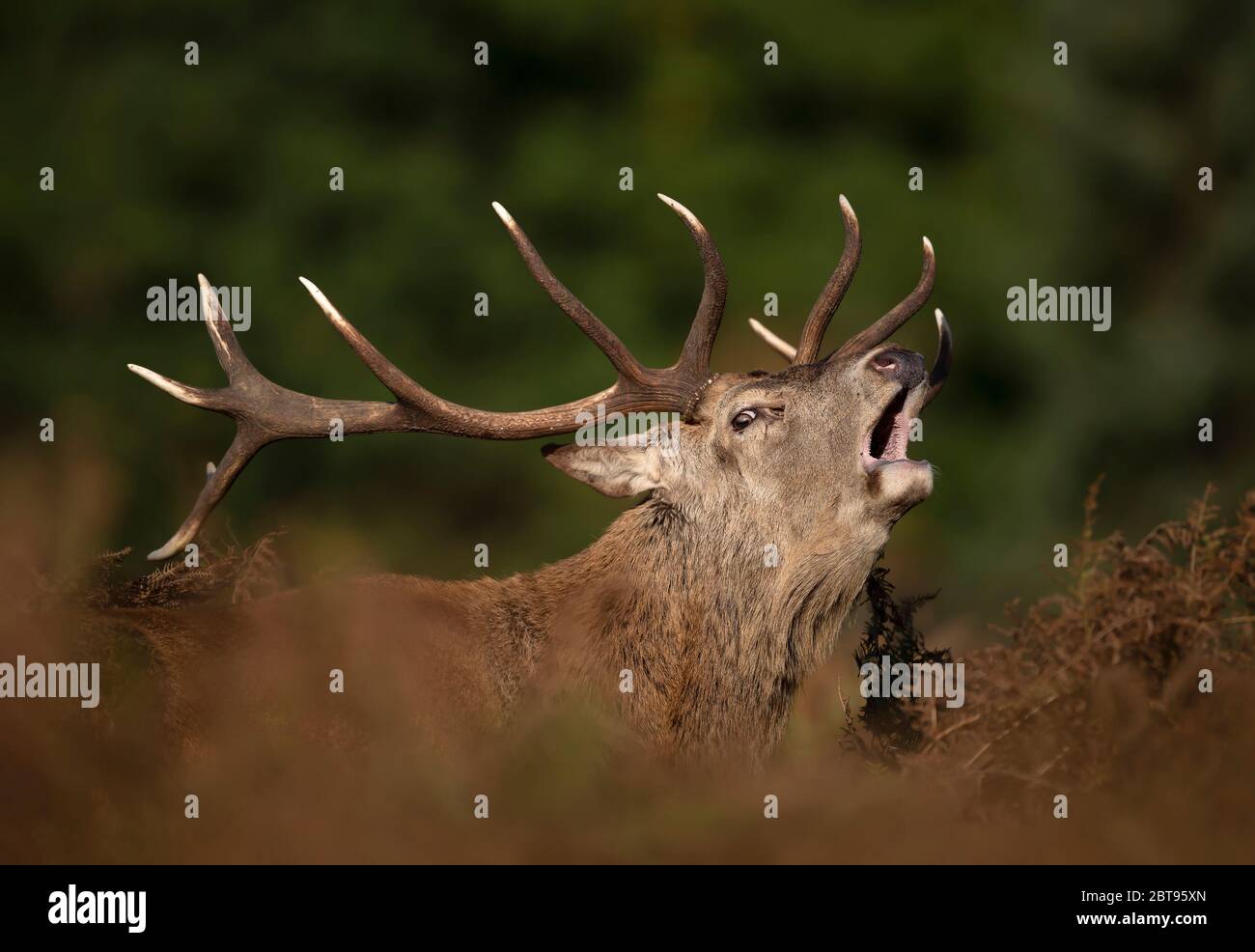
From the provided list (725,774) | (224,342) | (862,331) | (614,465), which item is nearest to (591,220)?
(862,331)

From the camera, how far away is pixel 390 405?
5.57m

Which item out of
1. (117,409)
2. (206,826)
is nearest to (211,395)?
(206,826)

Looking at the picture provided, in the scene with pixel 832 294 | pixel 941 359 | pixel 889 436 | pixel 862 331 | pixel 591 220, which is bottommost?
pixel 889 436

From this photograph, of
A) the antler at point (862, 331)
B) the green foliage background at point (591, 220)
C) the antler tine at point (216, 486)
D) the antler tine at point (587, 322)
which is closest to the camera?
the antler tine at point (216, 486)

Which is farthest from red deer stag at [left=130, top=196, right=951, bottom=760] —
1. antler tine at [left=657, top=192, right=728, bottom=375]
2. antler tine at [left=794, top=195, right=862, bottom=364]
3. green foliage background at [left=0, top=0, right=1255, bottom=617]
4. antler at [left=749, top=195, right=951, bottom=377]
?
green foliage background at [left=0, top=0, right=1255, bottom=617]

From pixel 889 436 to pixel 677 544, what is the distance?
2.47 feet

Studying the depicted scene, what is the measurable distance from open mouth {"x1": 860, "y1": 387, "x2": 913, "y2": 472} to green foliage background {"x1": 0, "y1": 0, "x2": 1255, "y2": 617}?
6.20 meters

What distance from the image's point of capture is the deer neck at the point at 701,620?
511 cm

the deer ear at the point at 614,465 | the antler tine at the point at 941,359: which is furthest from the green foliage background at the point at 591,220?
the deer ear at the point at 614,465

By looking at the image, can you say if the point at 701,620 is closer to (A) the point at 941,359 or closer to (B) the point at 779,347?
(A) the point at 941,359

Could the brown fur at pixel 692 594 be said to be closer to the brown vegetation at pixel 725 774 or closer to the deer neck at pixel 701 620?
the deer neck at pixel 701 620

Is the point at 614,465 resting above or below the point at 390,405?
below

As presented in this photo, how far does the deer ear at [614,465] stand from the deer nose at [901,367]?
0.75 m

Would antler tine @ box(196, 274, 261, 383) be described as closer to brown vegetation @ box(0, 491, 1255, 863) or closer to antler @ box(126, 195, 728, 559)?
antler @ box(126, 195, 728, 559)
